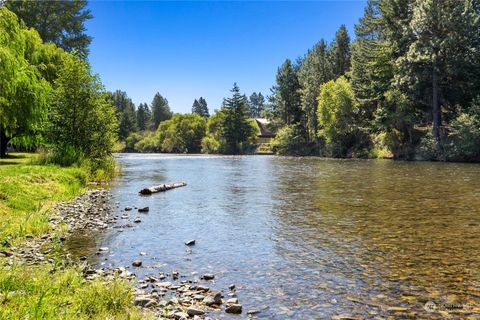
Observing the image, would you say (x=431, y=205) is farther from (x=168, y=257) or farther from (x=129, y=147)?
(x=129, y=147)

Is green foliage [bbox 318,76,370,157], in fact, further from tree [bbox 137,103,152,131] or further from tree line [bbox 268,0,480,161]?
tree [bbox 137,103,152,131]

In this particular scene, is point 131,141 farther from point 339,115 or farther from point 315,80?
point 339,115

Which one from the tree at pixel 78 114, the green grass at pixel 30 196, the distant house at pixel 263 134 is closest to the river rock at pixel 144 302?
the green grass at pixel 30 196

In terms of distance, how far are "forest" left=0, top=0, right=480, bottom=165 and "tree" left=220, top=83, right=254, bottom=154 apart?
39.2 ft

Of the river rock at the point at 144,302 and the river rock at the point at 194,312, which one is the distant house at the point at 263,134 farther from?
the river rock at the point at 194,312

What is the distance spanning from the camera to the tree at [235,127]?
373ft

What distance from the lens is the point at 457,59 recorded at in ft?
172

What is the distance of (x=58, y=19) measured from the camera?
2365 inches

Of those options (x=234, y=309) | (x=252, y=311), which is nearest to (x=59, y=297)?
(x=234, y=309)

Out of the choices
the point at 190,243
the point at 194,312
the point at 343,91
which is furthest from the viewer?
the point at 343,91

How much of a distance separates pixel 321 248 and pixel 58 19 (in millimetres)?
62858

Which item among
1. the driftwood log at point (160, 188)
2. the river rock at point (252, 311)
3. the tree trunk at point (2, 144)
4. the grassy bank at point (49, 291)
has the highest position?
the tree trunk at point (2, 144)

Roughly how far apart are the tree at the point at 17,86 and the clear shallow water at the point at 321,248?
7.81m

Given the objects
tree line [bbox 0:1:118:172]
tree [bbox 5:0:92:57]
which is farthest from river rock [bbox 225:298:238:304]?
tree [bbox 5:0:92:57]
